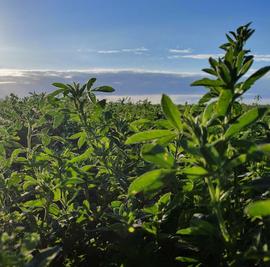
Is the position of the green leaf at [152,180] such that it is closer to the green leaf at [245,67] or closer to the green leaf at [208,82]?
the green leaf at [208,82]

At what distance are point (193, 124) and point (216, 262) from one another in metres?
0.56

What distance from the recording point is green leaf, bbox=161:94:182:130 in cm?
140

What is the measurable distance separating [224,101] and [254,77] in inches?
5.6

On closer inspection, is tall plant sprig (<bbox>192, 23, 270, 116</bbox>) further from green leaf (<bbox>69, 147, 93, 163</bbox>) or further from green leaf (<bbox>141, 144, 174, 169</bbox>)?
green leaf (<bbox>69, 147, 93, 163</bbox>)

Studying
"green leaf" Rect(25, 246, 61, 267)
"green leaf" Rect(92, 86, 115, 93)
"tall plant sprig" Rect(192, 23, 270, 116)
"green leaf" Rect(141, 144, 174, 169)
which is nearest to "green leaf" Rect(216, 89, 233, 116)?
"tall plant sprig" Rect(192, 23, 270, 116)

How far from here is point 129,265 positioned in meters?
1.81

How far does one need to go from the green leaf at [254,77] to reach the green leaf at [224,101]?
0.35 feet

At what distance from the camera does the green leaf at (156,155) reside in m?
1.25

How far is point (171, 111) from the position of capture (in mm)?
1405

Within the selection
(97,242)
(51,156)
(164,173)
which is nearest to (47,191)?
(51,156)

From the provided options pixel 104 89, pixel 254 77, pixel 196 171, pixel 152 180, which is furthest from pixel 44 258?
pixel 104 89

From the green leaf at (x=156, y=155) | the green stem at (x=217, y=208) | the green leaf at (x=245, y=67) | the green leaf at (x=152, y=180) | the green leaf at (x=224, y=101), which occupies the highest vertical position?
the green leaf at (x=245, y=67)

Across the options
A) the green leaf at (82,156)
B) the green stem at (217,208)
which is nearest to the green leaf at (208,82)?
the green stem at (217,208)

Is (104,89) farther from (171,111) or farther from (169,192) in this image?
(171,111)
